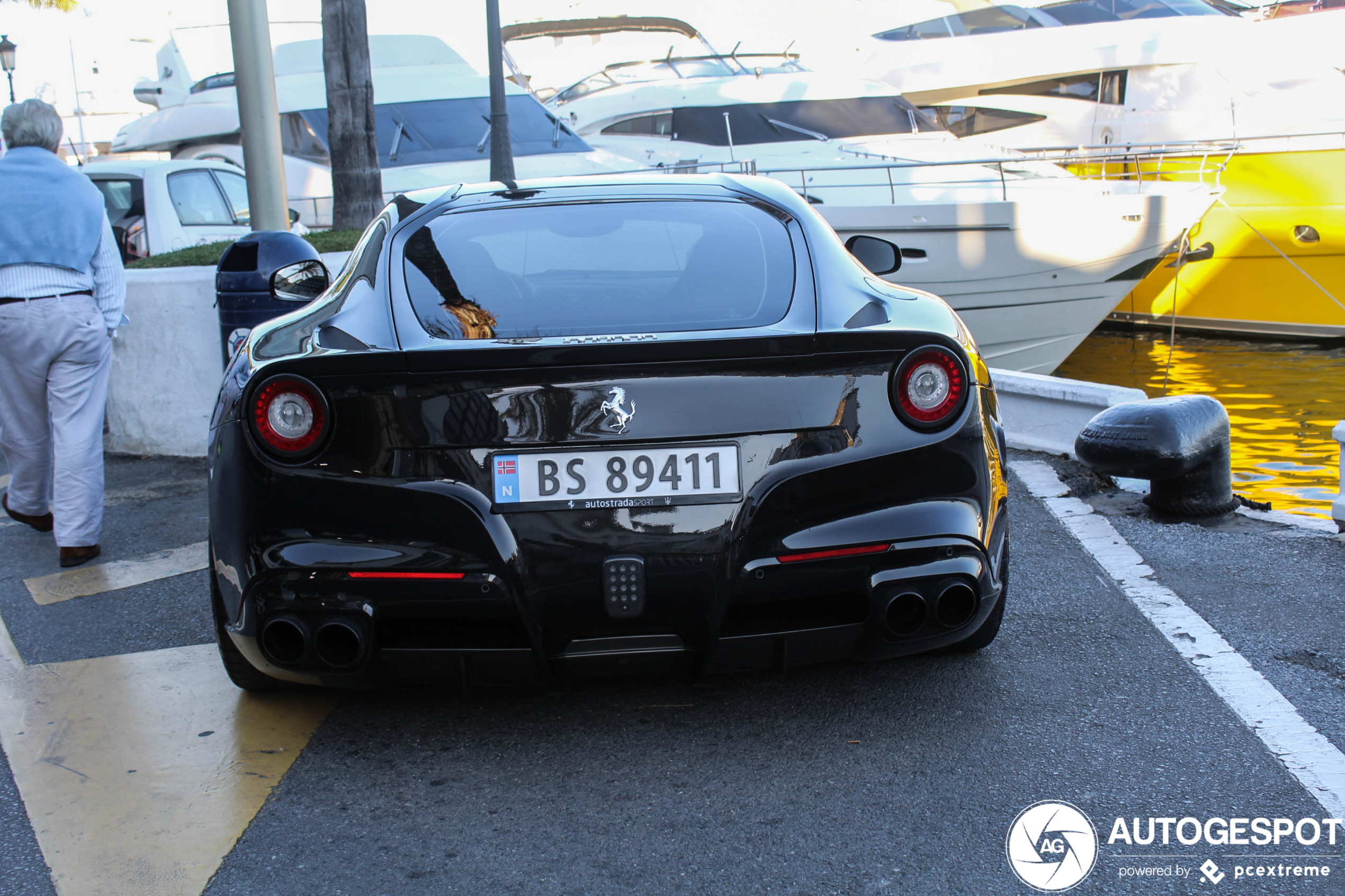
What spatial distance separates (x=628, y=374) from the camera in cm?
257

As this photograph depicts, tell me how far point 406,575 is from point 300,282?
166 centimetres

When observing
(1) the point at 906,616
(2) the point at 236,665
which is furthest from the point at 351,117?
(1) the point at 906,616

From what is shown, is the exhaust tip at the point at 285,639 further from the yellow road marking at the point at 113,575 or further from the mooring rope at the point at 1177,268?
the mooring rope at the point at 1177,268

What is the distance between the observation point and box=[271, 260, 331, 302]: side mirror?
12.4 ft

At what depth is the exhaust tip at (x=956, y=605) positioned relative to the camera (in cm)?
268

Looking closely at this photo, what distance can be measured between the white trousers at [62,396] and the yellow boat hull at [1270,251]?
11.4 meters

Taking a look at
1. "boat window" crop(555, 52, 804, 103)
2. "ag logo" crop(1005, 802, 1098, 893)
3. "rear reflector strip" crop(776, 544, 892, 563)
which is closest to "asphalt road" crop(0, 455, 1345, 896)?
"ag logo" crop(1005, 802, 1098, 893)

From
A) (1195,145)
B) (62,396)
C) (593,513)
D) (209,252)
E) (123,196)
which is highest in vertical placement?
(1195,145)

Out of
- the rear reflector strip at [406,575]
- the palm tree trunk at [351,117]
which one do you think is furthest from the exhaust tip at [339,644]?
the palm tree trunk at [351,117]

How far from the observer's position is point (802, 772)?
2725 mm

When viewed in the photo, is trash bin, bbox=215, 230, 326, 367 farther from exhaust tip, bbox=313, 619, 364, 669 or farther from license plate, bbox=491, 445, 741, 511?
license plate, bbox=491, 445, 741, 511

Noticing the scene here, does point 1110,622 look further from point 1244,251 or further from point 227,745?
point 1244,251

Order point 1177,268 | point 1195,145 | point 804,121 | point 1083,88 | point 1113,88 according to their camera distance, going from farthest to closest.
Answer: point 1083,88
point 1113,88
point 804,121
point 1195,145
point 1177,268

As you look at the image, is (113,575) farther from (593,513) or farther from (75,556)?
(593,513)
